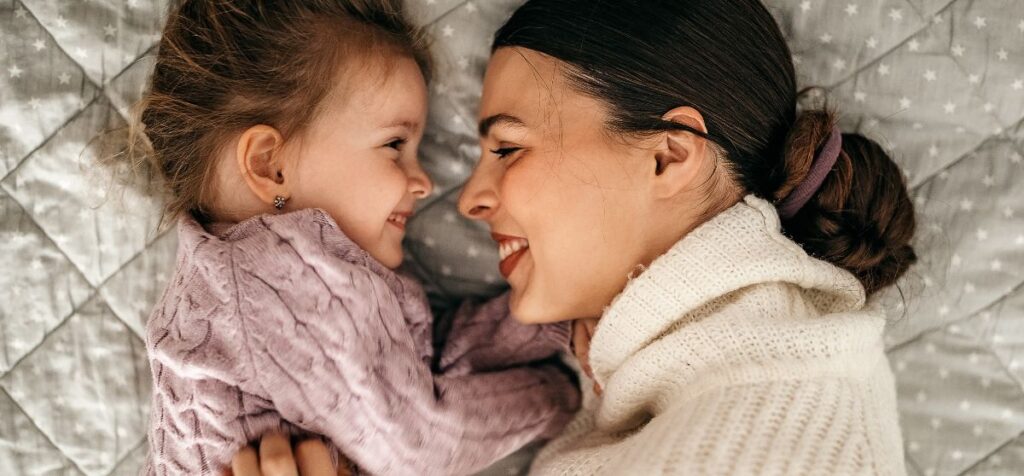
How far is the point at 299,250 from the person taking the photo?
3.11 feet

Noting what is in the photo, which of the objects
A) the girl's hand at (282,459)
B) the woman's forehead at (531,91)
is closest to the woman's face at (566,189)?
the woman's forehead at (531,91)

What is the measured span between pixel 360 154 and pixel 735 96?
51 centimetres

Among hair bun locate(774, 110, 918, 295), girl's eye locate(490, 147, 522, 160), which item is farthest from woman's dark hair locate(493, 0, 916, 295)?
girl's eye locate(490, 147, 522, 160)

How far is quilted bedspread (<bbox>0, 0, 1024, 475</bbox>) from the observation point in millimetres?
1118

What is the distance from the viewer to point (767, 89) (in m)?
0.95

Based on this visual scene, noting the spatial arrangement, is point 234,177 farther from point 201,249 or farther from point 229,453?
point 229,453

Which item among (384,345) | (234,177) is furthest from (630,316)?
(234,177)

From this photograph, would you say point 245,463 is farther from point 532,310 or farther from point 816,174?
point 816,174

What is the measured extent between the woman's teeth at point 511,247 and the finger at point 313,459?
0.37 metres

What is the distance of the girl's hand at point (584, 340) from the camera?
1111mm

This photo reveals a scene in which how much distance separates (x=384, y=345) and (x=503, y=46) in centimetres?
45

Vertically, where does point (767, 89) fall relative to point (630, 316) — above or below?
above

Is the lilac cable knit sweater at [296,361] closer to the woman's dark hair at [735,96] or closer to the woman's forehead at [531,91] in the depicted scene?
the woman's forehead at [531,91]

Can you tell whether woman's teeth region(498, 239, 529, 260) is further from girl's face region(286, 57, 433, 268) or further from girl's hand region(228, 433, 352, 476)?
girl's hand region(228, 433, 352, 476)
